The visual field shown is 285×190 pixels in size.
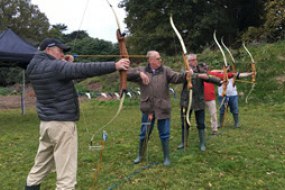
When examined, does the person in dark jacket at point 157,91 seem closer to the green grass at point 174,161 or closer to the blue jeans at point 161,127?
the blue jeans at point 161,127

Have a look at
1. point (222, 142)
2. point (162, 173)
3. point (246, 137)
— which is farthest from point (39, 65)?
point (246, 137)

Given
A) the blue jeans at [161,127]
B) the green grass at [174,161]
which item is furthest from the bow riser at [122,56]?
the blue jeans at [161,127]

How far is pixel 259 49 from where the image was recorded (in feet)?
63.7

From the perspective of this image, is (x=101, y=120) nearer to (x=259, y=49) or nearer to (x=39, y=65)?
(x=39, y=65)

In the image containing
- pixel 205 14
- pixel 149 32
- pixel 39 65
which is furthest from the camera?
pixel 149 32

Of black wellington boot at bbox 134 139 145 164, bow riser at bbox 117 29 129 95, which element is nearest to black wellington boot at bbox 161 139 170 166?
black wellington boot at bbox 134 139 145 164

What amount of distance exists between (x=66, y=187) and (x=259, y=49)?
17.0 metres

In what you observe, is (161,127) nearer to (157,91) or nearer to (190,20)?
(157,91)

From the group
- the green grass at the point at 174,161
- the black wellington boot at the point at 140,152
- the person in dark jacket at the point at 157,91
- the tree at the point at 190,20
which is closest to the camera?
the green grass at the point at 174,161

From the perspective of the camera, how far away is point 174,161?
6.02 metres

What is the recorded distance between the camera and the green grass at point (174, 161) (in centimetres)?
A: 505

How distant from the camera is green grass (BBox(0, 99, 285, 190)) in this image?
5051mm

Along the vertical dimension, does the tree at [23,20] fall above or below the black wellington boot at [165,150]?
above

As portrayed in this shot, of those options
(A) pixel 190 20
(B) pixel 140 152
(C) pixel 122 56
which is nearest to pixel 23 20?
(A) pixel 190 20
